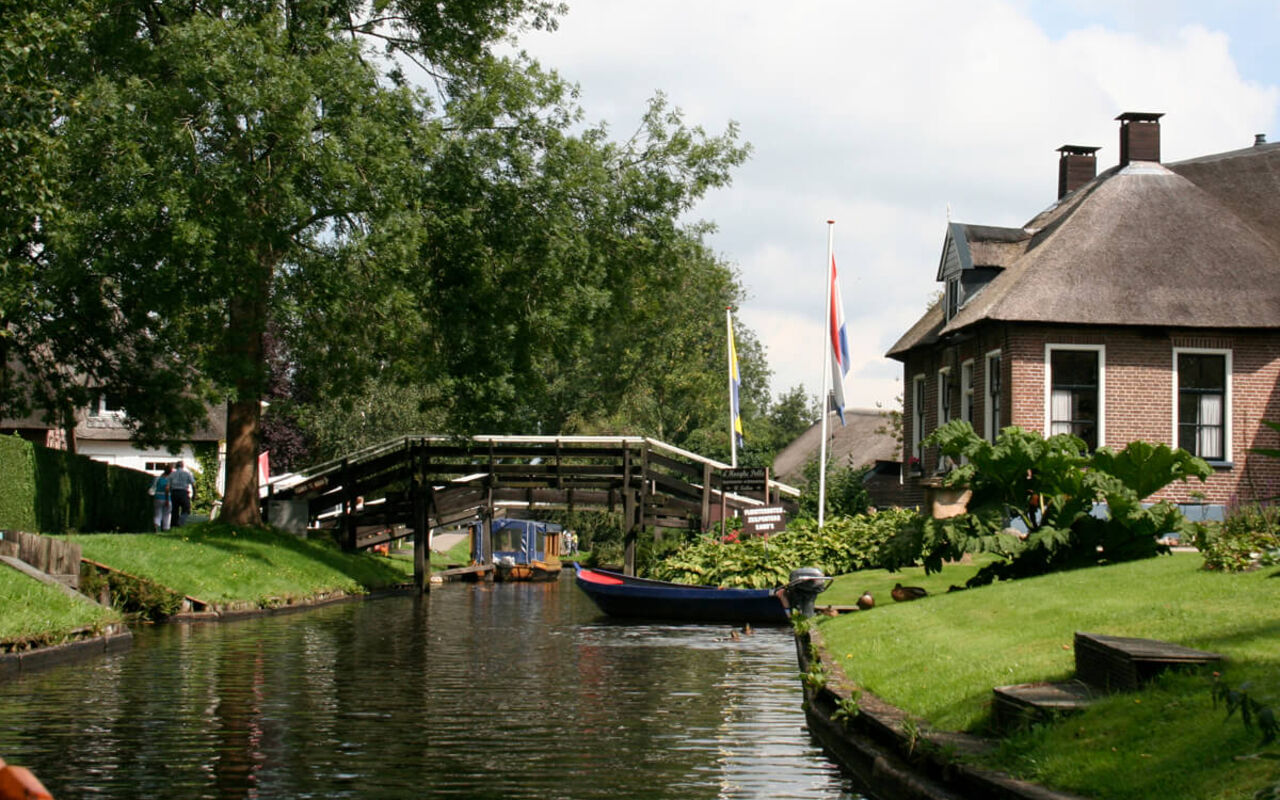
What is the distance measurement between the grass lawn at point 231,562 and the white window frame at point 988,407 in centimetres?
1555

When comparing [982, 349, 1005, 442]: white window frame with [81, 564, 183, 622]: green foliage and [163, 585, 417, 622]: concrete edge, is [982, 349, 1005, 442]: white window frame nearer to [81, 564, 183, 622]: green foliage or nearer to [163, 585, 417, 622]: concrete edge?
[163, 585, 417, 622]: concrete edge

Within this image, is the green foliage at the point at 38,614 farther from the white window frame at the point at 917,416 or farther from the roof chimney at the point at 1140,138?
the roof chimney at the point at 1140,138

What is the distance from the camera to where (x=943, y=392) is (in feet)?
118

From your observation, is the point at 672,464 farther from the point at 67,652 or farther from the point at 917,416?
the point at 67,652

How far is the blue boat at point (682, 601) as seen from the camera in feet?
84.1

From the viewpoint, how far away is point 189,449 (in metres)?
60.1

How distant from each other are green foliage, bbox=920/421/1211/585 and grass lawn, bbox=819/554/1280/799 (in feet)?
1.94

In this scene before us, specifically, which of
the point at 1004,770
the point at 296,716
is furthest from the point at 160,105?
the point at 1004,770

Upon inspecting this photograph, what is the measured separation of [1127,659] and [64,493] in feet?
94.7

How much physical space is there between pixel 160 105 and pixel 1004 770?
74.7 feet

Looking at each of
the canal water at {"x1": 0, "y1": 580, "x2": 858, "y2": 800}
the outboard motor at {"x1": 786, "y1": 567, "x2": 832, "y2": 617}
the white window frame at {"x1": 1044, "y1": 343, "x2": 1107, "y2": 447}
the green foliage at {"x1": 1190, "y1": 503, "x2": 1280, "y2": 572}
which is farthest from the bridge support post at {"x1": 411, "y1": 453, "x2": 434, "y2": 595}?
the green foliage at {"x1": 1190, "y1": 503, "x2": 1280, "y2": 572}

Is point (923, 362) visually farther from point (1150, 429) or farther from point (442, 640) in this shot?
point (442, 640)

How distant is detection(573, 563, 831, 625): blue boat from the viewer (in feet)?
84.1

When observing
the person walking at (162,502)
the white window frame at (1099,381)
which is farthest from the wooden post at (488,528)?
the white window frame at (1099,381)
